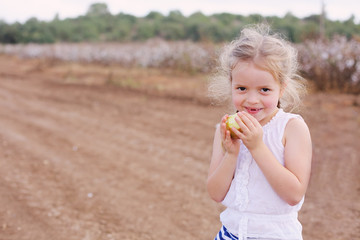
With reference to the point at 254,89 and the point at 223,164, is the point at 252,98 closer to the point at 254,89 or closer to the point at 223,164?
the point at 254,89

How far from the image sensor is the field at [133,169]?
365 cm

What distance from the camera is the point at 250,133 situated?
1.63m

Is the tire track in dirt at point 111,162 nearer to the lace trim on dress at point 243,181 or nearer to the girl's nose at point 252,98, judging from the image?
the lace trim on dress at point 243,181

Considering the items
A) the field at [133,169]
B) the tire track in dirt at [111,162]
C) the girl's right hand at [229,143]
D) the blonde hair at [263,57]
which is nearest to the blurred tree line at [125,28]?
the field at [133,169]

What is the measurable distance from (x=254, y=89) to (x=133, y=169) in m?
3.60

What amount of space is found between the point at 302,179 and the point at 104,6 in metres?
68.9

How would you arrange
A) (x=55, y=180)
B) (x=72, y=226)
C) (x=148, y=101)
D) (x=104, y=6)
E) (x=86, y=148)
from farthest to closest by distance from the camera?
(x=104, y=6), (x=148, y=101), (x=86, y=148), (x=55, y=180), (x=72, y=226)

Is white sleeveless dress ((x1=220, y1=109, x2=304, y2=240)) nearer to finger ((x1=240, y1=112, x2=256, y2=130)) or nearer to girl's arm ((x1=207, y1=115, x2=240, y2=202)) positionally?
girl's arm ((x1=207, y1=115, x2=240, y2=202))

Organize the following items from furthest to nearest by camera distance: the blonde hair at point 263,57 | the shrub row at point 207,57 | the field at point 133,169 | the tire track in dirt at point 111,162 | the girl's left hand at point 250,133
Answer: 1. the shrub row at point 207,57
2. the tire track in dirt at point 111,162
3. the field at point 133,169
4. the blonde hair at point 263,57
5. the girl's left hand at point 250,133

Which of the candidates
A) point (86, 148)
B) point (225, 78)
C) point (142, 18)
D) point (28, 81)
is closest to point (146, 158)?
point (86, 148)

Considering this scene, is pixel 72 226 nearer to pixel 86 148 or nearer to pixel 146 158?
pixel 146 158

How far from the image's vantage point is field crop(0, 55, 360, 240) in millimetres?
3654

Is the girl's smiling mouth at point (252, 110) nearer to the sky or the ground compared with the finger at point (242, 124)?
nearer to the sky

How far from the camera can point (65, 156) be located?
5.62m
